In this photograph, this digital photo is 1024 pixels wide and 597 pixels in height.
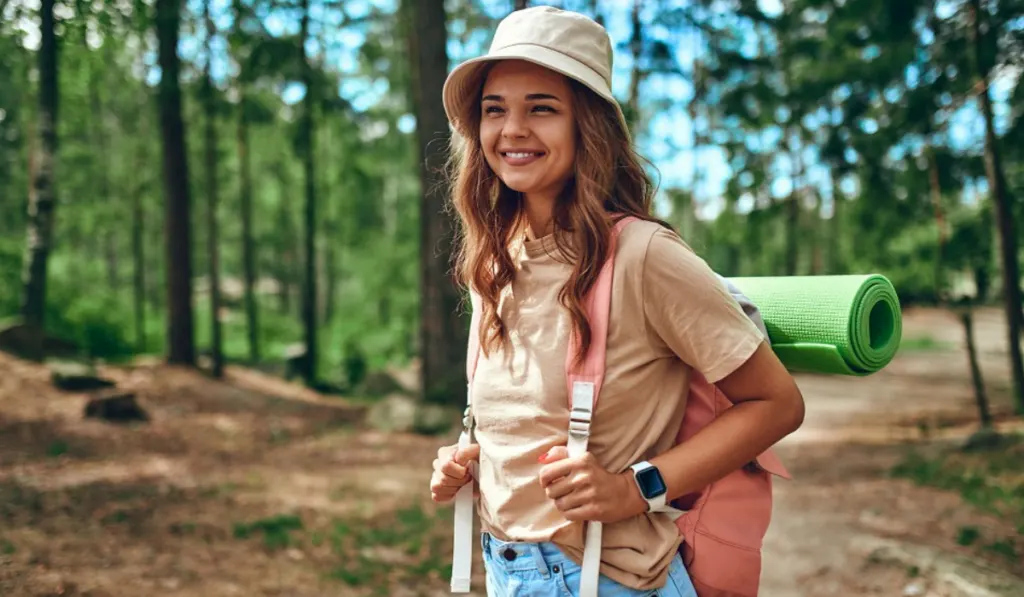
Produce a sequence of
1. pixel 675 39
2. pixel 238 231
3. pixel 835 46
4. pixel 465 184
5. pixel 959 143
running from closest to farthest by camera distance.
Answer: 1. pixel 465 184
2. pixel 959 143
3. pixel 835 46
4. pixel 675 39
5. pixel 238 231

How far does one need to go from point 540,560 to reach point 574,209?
75cm

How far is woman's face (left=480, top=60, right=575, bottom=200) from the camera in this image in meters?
1.77

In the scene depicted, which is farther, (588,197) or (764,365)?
(588,197)

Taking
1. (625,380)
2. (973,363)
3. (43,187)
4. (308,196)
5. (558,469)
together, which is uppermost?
(308,196)

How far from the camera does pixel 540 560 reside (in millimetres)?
1676

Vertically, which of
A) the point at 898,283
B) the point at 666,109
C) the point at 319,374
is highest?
the point at 666,109

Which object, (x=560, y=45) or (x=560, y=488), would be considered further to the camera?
(x=560, y=45)

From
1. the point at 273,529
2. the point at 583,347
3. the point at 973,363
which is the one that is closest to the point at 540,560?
the point at 583,347

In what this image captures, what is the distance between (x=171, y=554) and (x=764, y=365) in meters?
5.35

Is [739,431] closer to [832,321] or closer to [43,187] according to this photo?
[832,321]

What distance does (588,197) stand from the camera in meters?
1.72

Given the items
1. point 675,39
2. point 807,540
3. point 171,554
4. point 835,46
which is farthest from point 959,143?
point 171,554

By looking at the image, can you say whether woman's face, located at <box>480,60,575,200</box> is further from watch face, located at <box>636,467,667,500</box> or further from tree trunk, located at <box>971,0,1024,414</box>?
tree trunk, located at <box>971,0,1024,414</box>

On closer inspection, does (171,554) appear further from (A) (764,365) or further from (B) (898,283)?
(B) (898,283)
